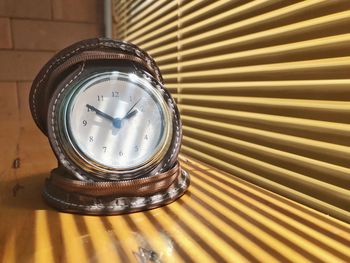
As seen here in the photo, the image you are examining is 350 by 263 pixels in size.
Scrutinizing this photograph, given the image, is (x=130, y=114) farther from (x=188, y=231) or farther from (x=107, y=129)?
(x=188, y=231)

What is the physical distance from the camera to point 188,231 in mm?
520

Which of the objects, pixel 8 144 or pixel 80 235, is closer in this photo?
pixel 80 235

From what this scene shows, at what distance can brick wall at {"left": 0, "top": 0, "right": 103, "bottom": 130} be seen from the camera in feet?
5.60

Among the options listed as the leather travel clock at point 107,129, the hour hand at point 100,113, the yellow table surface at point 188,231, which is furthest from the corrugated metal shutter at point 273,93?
the hour hand at point 100,113

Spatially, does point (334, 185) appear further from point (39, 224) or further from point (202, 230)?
point (39, 224)

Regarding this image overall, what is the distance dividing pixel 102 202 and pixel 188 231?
19cm

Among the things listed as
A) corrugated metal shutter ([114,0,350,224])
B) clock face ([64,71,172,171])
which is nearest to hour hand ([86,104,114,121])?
clock face ([64,71,172,171])

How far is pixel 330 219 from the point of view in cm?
56

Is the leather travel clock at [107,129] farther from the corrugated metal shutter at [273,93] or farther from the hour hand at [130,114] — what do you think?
the corrugated metal shutter at [273,93]

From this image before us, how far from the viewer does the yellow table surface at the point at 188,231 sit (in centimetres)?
45

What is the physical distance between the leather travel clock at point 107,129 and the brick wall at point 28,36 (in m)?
1.25

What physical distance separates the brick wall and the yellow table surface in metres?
1.23

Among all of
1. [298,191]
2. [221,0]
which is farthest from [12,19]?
[298,191]

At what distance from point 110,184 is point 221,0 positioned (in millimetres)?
603
